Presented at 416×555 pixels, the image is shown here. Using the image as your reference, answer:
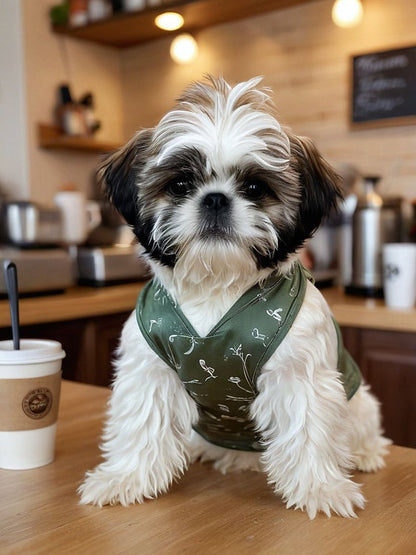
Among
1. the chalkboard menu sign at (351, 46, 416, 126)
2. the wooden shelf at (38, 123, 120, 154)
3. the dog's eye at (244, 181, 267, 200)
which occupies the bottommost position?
the dog's eye at (244, 181, 267, 200)

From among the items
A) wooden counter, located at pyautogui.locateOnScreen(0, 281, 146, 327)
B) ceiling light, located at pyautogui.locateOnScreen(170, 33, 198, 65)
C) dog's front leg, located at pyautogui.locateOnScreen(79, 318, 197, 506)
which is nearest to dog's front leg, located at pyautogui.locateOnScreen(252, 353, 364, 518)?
dog's front leg, located at pyautogui.locateOnScreen(79, 318, 197, 506)

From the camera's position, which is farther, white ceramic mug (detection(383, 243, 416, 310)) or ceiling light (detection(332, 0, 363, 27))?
ceiling light (detection(332, 0, 363, 27))

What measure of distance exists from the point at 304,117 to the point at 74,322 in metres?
1.27

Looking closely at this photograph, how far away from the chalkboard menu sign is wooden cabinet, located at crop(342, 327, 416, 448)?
34.9 inches

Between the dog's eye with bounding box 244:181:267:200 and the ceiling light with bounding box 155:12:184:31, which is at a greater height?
the ceiling light with bounding box 155:12:184:31

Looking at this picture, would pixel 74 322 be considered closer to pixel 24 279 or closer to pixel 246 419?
pixel 24 279

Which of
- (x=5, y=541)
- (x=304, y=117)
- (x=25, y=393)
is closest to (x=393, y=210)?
(x=304, y=117)

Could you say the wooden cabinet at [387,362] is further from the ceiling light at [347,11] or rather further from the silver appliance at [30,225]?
the ceiling light at [347,11]

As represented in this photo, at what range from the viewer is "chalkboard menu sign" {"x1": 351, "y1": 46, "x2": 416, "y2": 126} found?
7.91ft

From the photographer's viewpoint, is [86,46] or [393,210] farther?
[86,46]

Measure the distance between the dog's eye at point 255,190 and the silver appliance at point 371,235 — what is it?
151 cm

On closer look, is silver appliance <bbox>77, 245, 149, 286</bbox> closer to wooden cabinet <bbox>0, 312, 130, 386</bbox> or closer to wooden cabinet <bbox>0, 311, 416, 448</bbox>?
wooden cabinet <bbox>0, 312, 130, 386</bbox>

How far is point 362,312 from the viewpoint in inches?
79.1

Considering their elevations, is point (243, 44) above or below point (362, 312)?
above
